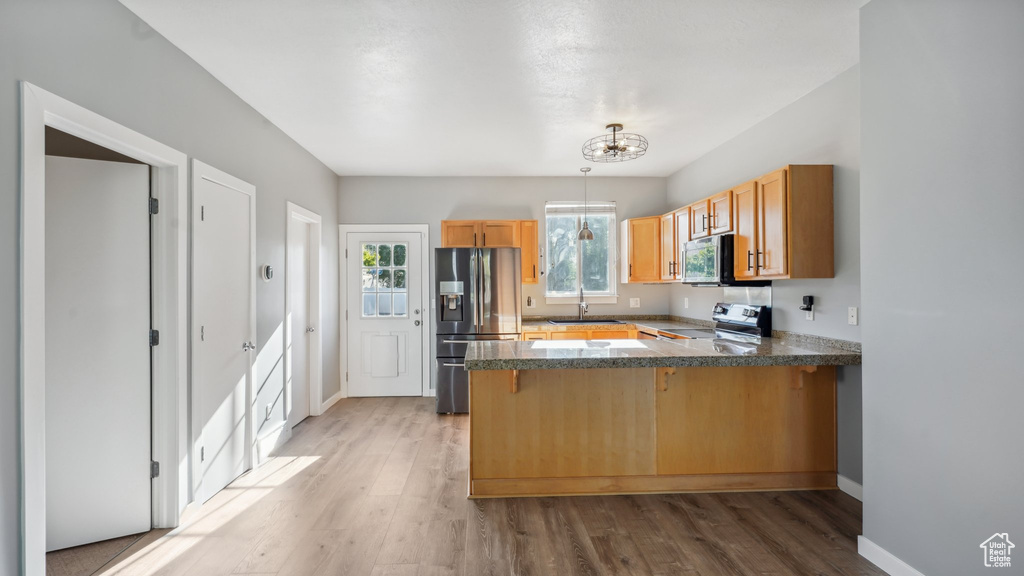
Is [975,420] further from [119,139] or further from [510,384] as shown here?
[119,139]

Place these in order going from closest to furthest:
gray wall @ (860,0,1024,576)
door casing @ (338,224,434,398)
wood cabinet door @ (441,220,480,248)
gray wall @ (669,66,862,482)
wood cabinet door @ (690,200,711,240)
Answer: gray wall @ (860,0,1024,576) → gray wall @ (669,66,862,482) → wood cabinet door @ (690,200,711,240) → wood cabinet door @ (441,220,480,248) → door casing @ (338,224,434,398)

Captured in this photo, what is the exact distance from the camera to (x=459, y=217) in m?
5.57

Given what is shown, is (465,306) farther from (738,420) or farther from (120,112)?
(120,112)

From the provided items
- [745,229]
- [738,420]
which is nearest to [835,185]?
[745,229]

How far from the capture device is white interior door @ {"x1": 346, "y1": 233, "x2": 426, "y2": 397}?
18.0ft

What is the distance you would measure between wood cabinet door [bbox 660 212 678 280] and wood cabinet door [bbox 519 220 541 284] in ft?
4.42

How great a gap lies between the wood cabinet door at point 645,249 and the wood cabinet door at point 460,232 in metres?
1.72

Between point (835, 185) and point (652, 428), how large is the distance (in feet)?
6.25

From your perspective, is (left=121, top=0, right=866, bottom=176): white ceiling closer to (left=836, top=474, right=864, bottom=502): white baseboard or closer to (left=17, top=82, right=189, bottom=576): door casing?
(left=17, top=82, right=189, bottom=576): door casing

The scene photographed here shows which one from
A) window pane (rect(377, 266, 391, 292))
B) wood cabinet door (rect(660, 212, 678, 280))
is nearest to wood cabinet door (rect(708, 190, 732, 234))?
wood cabinet door (rect(660, 212, 678, 280))

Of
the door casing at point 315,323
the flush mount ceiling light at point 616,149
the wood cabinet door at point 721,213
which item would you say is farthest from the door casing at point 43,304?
the wood cabinet door at point 721,213

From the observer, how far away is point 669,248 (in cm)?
484

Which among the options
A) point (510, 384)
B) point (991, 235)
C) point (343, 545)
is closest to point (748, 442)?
point (510, 384)

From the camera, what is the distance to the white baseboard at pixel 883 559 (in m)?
2.02
